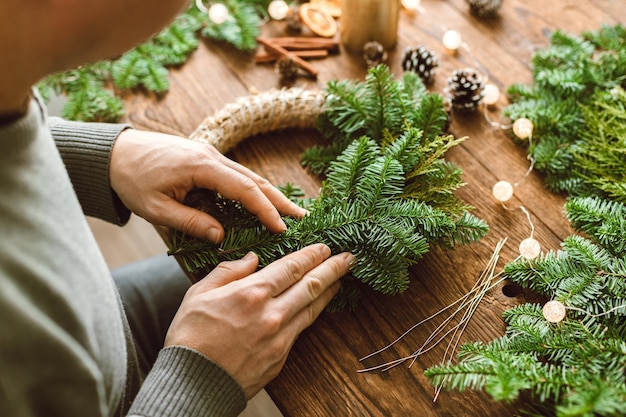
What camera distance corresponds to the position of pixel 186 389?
28.6 inches

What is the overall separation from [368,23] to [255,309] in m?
0.62

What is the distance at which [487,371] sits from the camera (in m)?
0.68

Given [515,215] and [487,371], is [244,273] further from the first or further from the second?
[515,215]

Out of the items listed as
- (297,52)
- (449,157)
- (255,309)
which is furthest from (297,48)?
(255,309)

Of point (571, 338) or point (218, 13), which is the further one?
point (218, 13)

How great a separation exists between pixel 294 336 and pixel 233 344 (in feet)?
0.28

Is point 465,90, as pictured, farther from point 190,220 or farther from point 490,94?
point 190,220

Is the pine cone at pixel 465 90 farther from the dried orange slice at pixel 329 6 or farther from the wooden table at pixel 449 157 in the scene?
the dried orange slice at pixel 329 6

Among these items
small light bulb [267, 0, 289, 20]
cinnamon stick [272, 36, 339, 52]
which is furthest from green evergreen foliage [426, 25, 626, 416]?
small light bulb [267, 0, 289, 20]

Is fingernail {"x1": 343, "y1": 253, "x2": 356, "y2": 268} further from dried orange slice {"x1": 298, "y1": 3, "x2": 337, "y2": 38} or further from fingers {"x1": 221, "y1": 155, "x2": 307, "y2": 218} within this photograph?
dried orange slice {"x1": 298, "y1": 3, "x2": 337, "y2": 38}

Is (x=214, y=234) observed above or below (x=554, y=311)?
above

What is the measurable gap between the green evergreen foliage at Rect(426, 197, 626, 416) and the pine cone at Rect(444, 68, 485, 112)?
0.26m

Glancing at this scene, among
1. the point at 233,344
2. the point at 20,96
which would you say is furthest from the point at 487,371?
the point at 20,96

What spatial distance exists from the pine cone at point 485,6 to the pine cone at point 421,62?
0.19 m
